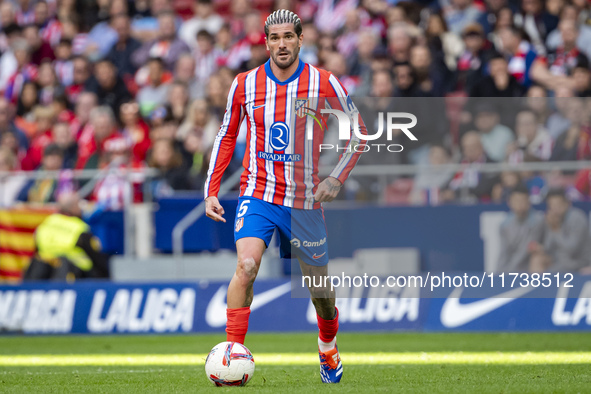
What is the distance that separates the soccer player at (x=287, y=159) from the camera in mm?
5969

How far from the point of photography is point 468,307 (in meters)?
10.9

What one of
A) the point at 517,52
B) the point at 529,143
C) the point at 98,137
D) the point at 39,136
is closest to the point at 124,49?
the point at 39,136

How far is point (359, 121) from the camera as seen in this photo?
20.3 ft

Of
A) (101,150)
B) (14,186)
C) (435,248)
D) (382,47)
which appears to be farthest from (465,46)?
(14,186)

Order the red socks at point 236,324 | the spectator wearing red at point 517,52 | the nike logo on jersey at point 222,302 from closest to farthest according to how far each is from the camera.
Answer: the red socks at point 236,324 → the nike logo on jersey at point 222,302 → the spectator wearing red at point 517,52

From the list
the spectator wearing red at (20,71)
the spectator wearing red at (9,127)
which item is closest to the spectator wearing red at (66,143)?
the spectator wearing red at (9,127)

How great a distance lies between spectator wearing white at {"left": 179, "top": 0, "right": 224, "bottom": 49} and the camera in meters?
15.8

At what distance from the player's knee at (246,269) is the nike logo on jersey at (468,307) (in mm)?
5650

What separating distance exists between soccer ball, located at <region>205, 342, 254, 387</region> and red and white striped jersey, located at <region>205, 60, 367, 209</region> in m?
0.98

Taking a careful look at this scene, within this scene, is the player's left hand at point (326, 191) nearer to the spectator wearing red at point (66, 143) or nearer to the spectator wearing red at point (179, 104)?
the spectator wearing red at point (179, 104)

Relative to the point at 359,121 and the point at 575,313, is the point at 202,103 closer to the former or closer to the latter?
the point at 575,313

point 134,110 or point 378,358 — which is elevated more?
point 134,110

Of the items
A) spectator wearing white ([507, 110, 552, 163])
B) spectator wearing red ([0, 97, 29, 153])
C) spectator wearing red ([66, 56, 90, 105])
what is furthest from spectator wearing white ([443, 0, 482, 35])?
spectator wearing red ([0, 97, 29, 153])

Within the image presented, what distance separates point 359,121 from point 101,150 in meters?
7.99
